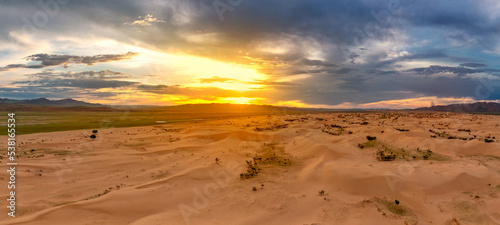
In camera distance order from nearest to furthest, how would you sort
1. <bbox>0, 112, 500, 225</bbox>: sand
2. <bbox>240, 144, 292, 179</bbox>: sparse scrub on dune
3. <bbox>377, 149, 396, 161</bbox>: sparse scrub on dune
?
<bbox>0, 112, 500, 225</bbox>: sand < <bbox>240, 144, 292, 179</bbox>: sparse scrub on dune < <bbox>377, 149, 396, 161</bbox>: sparse scrub on dune

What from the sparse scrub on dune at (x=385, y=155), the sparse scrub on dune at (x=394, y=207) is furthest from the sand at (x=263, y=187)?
the sparse scrub on dune at (x=385, y=155)

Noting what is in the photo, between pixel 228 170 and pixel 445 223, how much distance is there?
1177 centimetres

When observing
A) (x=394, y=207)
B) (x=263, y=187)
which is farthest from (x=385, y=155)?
(x=263, y=187)

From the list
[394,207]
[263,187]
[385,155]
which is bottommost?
[263,187]

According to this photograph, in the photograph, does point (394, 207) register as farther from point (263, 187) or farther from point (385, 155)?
point (385, 155)

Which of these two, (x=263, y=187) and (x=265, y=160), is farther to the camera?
(x=265, y=160)

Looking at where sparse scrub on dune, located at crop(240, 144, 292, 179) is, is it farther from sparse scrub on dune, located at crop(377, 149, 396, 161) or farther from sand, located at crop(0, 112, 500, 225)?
sparse scrub on dune, located at crop(377, 149, 396, 161)

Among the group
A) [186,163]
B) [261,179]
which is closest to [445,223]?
[261,179]

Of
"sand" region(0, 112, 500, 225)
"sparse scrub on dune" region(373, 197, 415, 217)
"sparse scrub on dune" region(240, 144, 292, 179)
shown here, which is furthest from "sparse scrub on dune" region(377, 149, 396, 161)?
"sparse scrub on dune" region(373, 197, 415, 217)

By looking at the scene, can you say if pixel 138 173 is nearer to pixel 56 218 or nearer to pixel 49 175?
pixel 49 175

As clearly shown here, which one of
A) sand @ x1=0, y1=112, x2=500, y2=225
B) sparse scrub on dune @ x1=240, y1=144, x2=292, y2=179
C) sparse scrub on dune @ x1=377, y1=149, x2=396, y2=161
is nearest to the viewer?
sand @ x1=0, y1=112, x2=500, y2=225

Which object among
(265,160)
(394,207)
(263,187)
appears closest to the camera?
(394,207)

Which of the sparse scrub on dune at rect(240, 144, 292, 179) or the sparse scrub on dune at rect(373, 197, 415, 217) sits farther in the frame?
the sparse scrub on dune at rect(240, 144, 292, 179)

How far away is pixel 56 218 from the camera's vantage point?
9383mm
